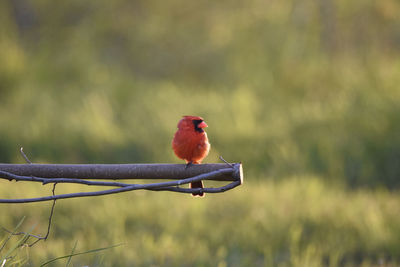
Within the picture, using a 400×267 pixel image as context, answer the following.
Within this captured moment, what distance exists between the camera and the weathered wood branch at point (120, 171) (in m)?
1.78

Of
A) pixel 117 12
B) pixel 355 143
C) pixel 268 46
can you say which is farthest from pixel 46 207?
pixel 117 12

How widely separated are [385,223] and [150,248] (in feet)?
6.74

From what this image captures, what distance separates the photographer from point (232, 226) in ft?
15.9

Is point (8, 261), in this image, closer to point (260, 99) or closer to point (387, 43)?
point (260, 99)

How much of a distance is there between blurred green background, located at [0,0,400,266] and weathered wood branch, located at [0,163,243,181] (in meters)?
0.64

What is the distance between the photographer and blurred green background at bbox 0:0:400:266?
456 cm

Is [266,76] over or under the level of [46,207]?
over

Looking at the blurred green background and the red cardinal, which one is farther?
the blurred green background

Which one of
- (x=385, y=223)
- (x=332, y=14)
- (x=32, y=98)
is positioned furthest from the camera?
(x=332, y=14)

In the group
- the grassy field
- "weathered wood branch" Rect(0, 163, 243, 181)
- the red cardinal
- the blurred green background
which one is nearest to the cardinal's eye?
the red cardinal

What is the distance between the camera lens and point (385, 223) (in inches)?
188

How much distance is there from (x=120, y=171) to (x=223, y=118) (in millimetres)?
6163

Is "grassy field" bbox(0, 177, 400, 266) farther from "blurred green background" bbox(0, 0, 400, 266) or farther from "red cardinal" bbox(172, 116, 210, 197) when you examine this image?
"red cardinal" bbox(172, 116, 210, 197)

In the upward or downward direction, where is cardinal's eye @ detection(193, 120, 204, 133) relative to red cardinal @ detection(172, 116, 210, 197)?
upward
